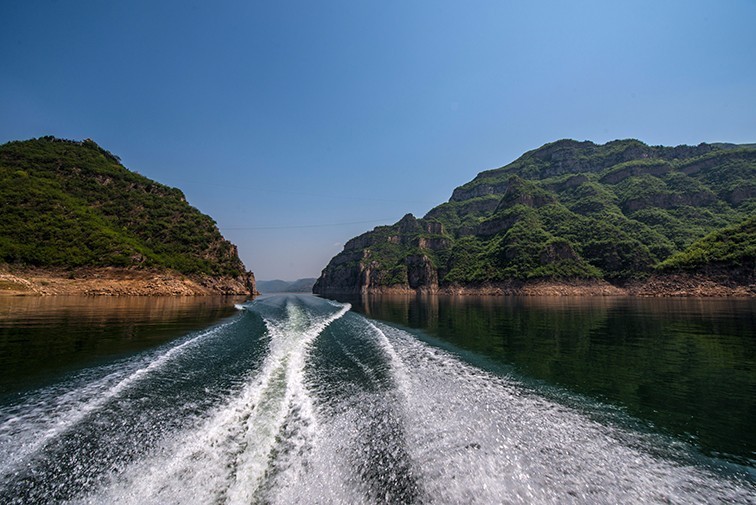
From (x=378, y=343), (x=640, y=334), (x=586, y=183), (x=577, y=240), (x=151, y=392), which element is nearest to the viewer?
(x=151, y=392)

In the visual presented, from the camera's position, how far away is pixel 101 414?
24.0ft

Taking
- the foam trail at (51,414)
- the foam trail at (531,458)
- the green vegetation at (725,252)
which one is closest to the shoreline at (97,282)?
the foam trail at (51,414)

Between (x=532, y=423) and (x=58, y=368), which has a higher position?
(x=58, y=368)

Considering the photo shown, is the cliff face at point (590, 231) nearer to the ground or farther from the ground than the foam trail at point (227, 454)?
farther from the ground

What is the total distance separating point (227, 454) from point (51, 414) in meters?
4.85

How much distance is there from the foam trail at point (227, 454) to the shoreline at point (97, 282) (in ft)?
183

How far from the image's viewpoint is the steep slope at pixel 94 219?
2062 inches

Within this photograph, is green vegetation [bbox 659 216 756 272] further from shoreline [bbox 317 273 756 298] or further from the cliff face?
shoreline [bbox 317 273 756 298]

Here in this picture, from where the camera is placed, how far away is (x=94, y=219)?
63.0m

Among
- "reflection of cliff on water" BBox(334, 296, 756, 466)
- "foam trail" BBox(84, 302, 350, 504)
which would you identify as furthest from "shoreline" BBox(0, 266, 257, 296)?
"reflection of cliff on water" BBox(334, 296, 756, 466)

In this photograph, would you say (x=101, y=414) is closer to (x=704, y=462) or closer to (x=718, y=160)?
(x=704, y=462)

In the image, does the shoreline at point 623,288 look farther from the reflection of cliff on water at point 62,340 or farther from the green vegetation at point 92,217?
the reflection of cliff on water at point 62,340

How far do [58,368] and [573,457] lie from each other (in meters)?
15.4

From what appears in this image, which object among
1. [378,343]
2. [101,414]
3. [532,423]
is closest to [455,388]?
[532,423]
